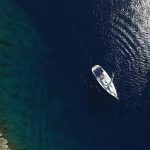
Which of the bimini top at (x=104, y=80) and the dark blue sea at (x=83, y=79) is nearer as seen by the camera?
the dark blue sea at (x=83, y=79)

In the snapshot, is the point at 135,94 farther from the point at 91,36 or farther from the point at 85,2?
the point at 85,2

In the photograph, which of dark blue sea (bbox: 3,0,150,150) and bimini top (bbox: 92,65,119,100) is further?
bimini top (bbox: 92,65,119,100)

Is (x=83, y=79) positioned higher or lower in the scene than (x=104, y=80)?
higher

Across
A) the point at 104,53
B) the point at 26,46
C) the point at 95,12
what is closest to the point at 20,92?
the point at 26,46
